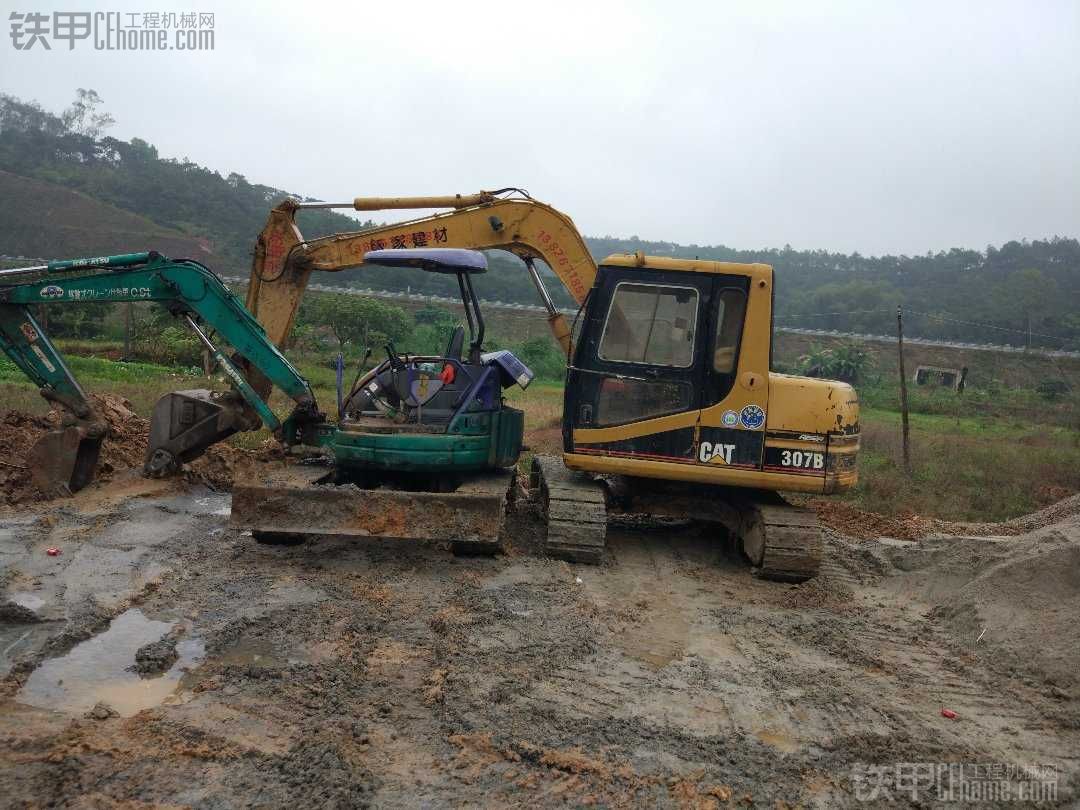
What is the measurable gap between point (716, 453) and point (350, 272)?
33.7 metres

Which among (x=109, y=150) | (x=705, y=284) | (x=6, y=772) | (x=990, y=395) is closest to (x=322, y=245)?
(x=705, y=284)

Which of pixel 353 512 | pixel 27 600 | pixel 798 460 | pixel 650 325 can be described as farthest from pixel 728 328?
pixel 27 600

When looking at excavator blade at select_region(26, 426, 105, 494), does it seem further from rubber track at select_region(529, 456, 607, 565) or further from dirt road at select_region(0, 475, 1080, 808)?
rubber track at select_region(529, 456, 607, 565)

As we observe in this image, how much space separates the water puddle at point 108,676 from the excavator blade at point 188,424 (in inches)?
126

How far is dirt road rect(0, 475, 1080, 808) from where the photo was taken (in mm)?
3387

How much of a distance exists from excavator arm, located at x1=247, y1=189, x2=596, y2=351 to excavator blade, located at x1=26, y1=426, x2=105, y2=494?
1895mm

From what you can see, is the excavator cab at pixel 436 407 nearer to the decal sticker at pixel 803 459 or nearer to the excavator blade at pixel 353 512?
the excavator blade at pixel 353 512

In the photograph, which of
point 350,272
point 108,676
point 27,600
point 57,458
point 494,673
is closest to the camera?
point 108,676

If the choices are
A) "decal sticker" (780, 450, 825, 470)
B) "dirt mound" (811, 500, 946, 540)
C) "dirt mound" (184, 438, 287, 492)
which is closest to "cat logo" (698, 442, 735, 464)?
"decal sticker" (780, 450, 825, 470)

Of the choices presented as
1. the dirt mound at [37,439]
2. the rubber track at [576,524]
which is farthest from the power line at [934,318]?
the rubber track at [576,524]

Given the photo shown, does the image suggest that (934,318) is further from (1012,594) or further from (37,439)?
(37,439)

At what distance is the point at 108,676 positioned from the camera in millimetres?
4102

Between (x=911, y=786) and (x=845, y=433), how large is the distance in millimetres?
3390

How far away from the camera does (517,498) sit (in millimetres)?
8453
